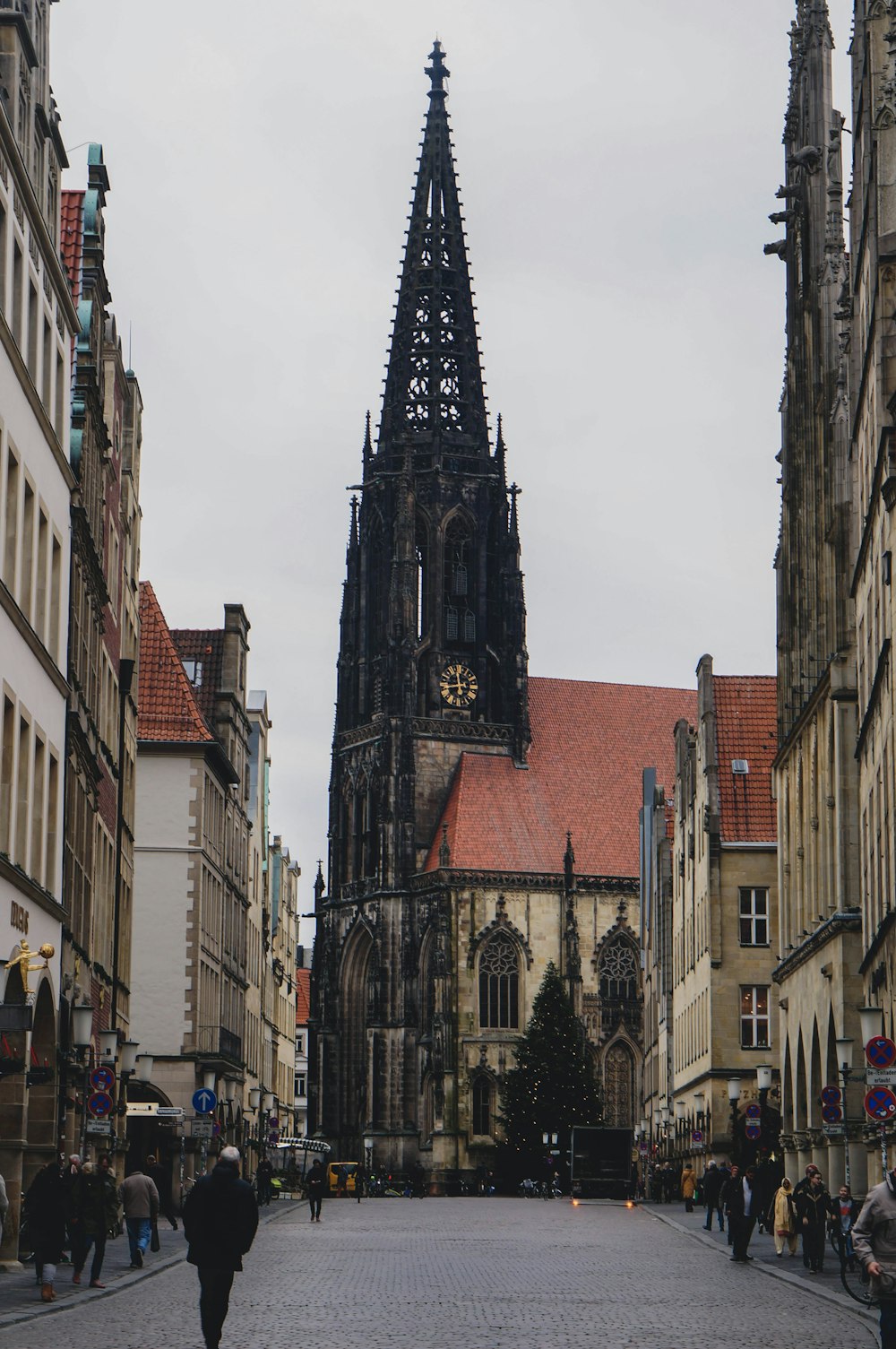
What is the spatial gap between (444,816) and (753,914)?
181 feet

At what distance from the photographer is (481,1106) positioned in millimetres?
109125

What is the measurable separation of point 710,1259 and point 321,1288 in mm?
9056

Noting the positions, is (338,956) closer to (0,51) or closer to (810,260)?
(810,260)

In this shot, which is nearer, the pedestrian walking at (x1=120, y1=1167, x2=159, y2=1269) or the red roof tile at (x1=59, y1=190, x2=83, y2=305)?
the pedestrian walking at (x1=120, y1=1167, x2=159, y2=1269)

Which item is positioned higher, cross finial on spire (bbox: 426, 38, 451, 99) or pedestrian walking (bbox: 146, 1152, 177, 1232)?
cross finial on spire (bbox: 426, 38, 451, 99)

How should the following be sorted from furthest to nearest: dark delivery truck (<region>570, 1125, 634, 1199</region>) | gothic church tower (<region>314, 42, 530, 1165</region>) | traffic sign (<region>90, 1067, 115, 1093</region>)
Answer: gothic church tower (<region>314, 42, 530, 1165</region>), dark delivery truck (<region>570, 1125, 634, 1199</region>), traffic sign (<region>90, 1067, 115, 1093</region>)

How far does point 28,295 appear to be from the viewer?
89.5ft

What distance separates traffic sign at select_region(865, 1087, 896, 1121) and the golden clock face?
89947 mm

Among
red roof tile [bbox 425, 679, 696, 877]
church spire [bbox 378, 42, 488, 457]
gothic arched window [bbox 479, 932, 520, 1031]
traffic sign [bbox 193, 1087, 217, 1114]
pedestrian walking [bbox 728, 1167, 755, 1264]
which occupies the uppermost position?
church spire [bbox 378, 42, 488, 457]

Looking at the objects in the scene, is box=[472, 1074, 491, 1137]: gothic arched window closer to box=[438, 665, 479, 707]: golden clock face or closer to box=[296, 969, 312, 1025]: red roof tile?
box=[438, 665, 479, 707]: golden clock face

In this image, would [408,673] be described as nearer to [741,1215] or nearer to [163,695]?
[163,695]

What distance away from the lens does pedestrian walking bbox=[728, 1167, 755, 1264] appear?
31.5m

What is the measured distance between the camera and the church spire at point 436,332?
117875 mm

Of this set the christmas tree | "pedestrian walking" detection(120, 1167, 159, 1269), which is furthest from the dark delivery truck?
"pedestrian walking" detection(120, 1167, 159, 1269)
